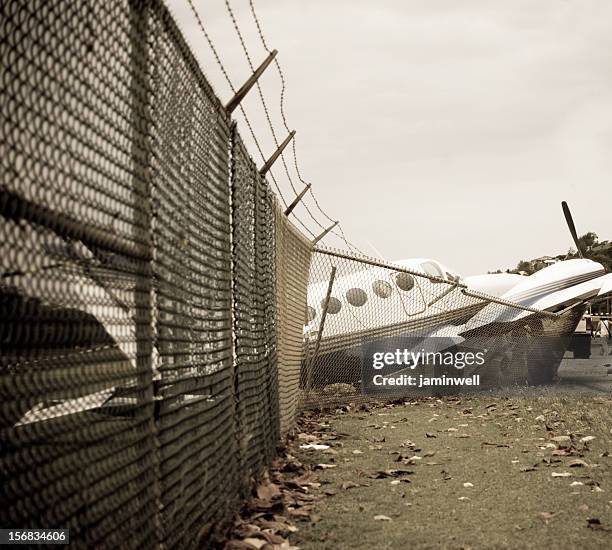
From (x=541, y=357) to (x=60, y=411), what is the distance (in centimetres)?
1427

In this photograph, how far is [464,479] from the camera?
6461 millimetres

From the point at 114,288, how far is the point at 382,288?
13.2m

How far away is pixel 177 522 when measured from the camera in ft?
12.0

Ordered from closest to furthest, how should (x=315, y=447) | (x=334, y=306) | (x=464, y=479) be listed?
1. (x=464, y=479)
2. (x=315, y=447)
3. (x=334, y=306)

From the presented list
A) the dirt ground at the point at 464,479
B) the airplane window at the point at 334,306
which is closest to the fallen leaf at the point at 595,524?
the dirt ground at the point at 464,479

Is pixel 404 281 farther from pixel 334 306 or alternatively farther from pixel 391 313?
pixel 334 306

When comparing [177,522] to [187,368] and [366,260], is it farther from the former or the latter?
[366,260]

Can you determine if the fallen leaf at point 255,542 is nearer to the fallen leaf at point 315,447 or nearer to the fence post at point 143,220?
the fence post at point 143,220

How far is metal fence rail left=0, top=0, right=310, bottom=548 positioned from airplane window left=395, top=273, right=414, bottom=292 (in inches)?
439

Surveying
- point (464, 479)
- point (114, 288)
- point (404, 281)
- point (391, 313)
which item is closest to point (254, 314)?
point (464, 479)

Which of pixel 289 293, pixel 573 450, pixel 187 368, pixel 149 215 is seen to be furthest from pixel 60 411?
pixel 289 293

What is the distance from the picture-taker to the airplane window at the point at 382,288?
52.5ft

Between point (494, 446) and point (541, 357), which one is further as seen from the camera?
point (541, 357)

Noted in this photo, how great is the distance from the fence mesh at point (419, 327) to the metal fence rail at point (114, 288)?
27.7ft
